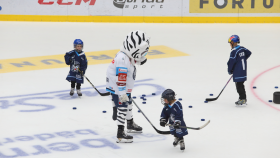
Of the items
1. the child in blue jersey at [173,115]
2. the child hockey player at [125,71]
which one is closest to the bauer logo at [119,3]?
the child hockey player at [125,71]

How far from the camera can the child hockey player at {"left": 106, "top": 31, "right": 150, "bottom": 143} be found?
5.59m

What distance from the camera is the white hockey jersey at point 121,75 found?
18.3 feet

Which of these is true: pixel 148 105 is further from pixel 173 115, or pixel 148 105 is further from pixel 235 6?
pixel 235 6

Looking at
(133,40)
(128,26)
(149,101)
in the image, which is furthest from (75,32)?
(133,40)

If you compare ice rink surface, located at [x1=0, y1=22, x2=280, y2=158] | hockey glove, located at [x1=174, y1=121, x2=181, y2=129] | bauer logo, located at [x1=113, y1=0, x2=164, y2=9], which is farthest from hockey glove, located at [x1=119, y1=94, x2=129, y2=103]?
bauer logo, located at [x1=113, y1=0, x2=164, y2=9]

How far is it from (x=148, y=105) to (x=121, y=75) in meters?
2.17

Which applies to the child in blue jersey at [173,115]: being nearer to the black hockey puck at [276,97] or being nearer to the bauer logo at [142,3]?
the black hockey puck at [276,97]

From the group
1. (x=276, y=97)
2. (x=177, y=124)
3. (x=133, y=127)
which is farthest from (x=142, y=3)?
(x=177, y=124)

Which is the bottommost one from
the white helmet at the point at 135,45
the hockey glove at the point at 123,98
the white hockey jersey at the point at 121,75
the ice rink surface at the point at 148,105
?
the ice rink surface at the point at 148,105

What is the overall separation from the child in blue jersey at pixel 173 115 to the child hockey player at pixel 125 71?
524 millimetres

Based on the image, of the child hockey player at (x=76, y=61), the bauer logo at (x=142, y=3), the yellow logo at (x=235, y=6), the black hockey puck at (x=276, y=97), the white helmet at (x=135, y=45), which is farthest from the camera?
the bauer logo at (x=142, y=3)

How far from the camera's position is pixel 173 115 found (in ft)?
17.5

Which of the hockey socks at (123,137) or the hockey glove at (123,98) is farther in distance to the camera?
the hockey socks at (123,137)

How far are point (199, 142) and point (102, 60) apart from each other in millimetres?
6087
